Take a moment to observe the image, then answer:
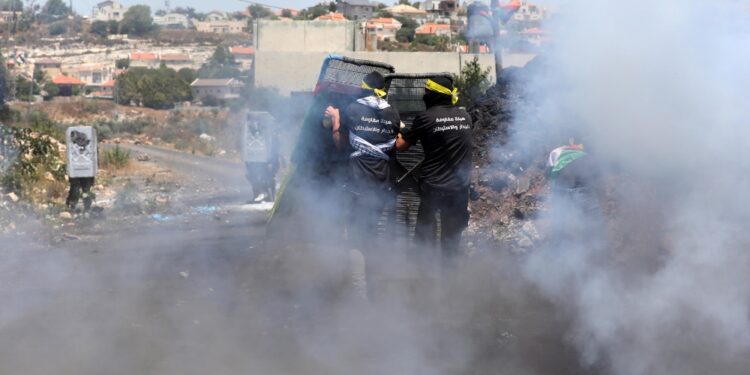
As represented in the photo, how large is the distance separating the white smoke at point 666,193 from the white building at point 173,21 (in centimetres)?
11762

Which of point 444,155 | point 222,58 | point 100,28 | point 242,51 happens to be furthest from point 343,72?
point 100,28

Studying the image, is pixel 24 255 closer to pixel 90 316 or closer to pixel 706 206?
pixel 90 316

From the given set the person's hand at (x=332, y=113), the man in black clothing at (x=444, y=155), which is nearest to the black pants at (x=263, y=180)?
the person's hand at (x=332, y=113)

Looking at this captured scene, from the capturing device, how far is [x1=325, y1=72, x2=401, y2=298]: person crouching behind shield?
21.7 ft

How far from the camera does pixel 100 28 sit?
101 m

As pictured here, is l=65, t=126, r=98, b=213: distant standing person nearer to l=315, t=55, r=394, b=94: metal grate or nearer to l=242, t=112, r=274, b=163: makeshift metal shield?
l=242, t=112, r=274, b=163: makeshift metal shield

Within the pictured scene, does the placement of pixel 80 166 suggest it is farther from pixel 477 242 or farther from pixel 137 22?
pixel 137 22

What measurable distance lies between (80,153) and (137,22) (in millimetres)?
99458

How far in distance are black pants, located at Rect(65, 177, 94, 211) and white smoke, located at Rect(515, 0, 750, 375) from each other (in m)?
7.51

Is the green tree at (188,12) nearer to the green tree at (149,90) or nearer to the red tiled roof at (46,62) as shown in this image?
the red tiled roof at (46,62)

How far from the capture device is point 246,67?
88.9 m

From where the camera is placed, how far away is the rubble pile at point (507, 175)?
8.30m

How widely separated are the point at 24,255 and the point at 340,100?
13.1ft

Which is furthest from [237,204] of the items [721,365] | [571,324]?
[721,365]
